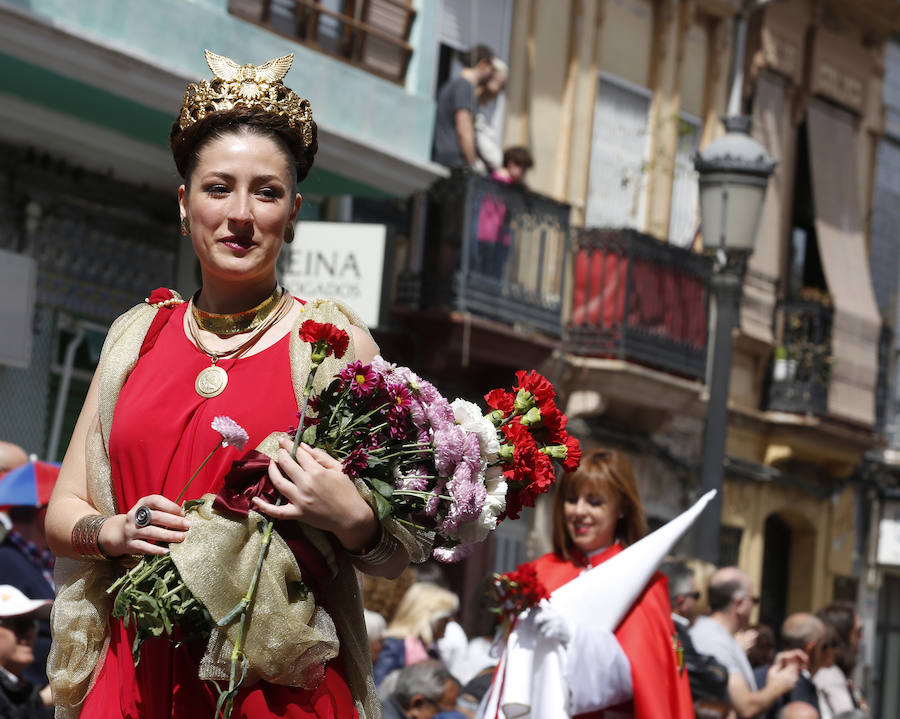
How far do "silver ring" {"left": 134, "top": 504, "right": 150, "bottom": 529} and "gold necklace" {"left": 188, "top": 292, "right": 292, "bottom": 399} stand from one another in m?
0.34

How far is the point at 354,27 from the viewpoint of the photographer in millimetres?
14891

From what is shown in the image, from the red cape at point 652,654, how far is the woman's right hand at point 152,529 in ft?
11.3

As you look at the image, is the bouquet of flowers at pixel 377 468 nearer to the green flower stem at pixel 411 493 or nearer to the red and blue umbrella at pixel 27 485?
the green flower stem at pixel 411 493

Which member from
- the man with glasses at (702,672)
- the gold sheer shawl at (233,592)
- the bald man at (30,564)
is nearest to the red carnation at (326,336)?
the gold sheer shawl at (233,592)

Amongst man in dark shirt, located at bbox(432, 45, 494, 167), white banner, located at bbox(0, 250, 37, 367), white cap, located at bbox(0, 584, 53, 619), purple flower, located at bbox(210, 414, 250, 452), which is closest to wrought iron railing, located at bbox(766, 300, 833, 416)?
man in dark shirt, located at bbox(432, 45, 494, 167)

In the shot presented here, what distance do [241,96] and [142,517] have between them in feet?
2.94

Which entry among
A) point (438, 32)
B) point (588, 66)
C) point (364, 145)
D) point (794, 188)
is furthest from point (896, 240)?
point (364, 145)

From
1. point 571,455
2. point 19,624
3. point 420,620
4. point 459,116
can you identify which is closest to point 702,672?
point 420,620

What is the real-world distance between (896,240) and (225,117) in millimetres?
22816

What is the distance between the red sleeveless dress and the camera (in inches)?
139

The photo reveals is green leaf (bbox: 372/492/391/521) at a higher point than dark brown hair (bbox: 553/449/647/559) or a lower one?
lower

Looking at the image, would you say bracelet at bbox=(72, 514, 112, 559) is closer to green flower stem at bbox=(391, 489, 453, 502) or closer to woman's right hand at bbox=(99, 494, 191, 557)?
woman's right hand at bbox=(99, 494, 191, 557)

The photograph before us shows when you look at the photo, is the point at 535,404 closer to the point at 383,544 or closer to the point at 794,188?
the point at 383,544

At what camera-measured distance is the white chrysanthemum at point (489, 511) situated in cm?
360
